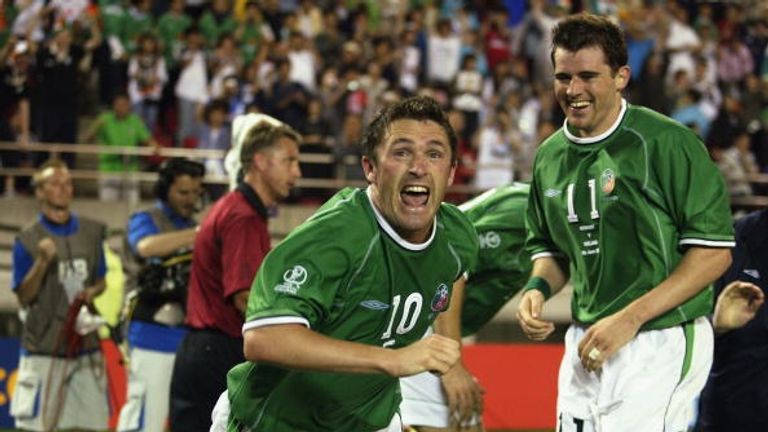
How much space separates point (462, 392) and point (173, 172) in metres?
3.30

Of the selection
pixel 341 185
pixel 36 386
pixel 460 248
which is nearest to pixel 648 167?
pixel 460 248

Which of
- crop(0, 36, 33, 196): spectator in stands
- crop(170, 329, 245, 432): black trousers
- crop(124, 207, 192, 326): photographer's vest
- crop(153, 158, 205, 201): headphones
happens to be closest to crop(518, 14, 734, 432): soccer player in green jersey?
crop(170, 329, 245, 432): black trousers

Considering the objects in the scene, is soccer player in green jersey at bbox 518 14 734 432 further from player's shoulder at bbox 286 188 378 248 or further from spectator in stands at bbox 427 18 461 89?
spectator in stands at bbox 427 18 461 89

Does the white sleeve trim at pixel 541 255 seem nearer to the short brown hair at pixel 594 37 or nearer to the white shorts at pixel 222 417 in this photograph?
the short brown hair at pixel 594 37

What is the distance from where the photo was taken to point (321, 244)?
4.70 metres

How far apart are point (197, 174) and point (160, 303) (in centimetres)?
91

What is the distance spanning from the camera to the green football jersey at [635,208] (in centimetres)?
575

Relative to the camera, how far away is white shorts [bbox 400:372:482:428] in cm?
698

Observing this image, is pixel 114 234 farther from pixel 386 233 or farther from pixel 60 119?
pixel 386 233

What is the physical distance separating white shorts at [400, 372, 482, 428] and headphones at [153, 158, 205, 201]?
9.11 ft

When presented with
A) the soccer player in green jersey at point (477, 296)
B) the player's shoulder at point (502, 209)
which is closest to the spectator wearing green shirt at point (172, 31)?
the soccer player in green jersey at point (477, 296)

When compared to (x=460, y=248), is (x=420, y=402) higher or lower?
lower

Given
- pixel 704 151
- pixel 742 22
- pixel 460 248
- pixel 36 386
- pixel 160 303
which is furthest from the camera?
pixel 742 22

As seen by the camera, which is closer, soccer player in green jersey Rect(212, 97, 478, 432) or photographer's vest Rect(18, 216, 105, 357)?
soccer player in green jersey Rect(212, 97, 478, 432)
